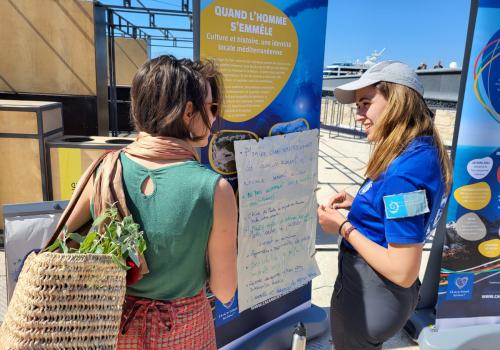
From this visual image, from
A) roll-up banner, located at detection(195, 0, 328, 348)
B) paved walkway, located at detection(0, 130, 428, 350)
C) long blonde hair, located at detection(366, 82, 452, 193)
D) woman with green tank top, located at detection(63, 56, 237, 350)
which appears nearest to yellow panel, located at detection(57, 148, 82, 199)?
paved walkway, located at detection(0, 130, 428, 350)

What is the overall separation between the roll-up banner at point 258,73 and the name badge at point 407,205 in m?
0.88

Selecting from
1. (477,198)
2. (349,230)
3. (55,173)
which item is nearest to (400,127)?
(349,230)

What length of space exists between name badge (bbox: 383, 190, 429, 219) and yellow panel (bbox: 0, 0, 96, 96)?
15.9ft

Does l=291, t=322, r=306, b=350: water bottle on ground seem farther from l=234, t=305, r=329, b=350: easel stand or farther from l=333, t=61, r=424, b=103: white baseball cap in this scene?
l=333, t=61, r=424, b=103: white baseball cap

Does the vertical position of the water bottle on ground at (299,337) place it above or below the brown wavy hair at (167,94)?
below

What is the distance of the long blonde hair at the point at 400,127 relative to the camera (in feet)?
4.30

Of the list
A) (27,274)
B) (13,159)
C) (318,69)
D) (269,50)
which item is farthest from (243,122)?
(13,159)

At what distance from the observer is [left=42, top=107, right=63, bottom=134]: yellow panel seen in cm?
363

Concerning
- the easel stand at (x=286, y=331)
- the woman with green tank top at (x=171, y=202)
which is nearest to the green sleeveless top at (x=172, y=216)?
the woman with green tank top at (x=171, y=202)

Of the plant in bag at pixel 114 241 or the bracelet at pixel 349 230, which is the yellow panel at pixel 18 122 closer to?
the plant in bag at pixel 114 241

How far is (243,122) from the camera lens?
6.22ft

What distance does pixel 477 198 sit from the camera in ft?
7.88

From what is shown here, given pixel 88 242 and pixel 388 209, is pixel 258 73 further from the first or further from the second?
pixel 88 242

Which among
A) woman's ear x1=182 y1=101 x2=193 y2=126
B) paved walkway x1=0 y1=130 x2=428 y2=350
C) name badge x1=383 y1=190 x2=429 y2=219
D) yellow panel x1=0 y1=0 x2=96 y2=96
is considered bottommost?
paved walkway x1=0 y1=130 x2=428 y2=350
